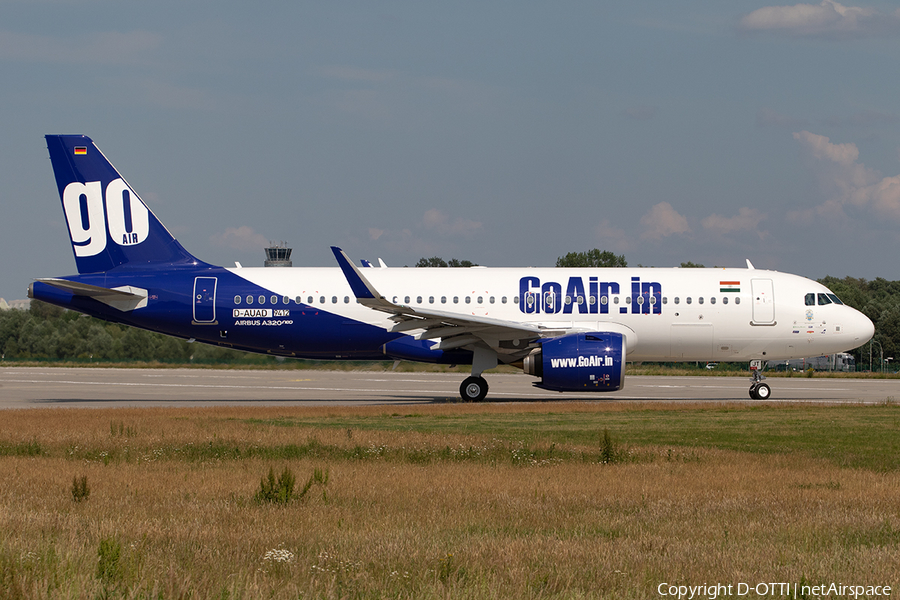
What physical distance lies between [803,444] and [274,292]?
16.1 m

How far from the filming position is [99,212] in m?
26.0

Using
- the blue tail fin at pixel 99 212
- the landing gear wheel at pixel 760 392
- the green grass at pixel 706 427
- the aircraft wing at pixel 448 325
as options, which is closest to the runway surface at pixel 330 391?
the landing gear wheel at pixel 760 392

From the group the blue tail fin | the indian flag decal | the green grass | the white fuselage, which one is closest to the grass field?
the green grass

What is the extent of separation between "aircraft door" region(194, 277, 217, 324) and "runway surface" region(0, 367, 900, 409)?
8.05ft

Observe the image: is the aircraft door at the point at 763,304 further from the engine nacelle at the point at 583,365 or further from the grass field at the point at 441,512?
the grass field at the point at 441,512

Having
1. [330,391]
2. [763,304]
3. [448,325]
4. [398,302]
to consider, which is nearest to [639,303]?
[763,304]

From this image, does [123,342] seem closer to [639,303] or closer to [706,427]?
A: [639,303]

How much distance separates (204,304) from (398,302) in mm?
5622

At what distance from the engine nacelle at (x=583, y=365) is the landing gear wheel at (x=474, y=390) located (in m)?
2.03

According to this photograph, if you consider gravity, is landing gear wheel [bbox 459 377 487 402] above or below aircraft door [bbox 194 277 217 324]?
below

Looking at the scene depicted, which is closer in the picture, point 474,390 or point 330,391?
point 474,390

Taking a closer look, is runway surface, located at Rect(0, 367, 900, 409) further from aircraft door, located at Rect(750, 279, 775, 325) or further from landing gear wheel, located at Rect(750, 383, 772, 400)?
aircraft door, located at Rect(750, 279, 775, 325)

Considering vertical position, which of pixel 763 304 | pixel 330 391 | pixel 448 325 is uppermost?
pixel 763 304

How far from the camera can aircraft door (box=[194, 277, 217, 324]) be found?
83.6 feet
